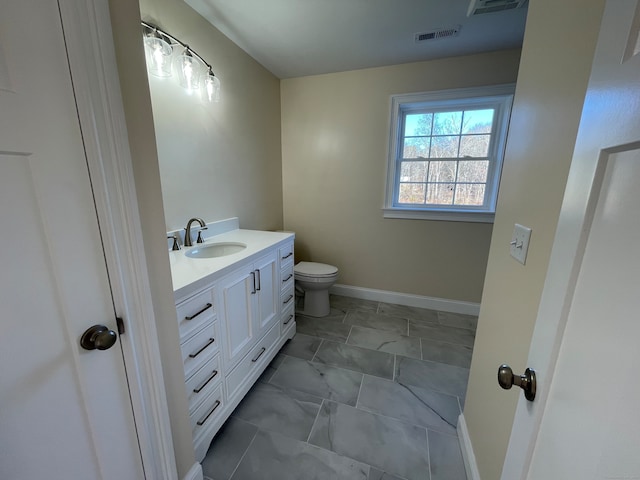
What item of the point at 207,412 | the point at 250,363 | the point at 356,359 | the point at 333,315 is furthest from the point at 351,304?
the point at 207,412

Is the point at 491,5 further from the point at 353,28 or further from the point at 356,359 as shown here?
the point at 356,359

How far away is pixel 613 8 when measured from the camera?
1.31 feet

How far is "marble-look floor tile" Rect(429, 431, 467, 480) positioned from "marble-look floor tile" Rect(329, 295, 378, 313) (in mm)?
1391

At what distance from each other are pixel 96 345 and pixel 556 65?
58.4 inches

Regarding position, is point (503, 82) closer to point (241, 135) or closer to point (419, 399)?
point (241, 135)

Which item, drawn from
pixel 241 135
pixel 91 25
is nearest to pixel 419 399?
pixel 91 25

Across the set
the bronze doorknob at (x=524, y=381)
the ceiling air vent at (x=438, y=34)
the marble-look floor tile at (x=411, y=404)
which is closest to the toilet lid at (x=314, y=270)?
the marble-look floor tile at (x=411, y=404)

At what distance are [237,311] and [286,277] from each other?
2.10ft

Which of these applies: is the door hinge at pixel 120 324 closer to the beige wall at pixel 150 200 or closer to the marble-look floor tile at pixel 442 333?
the beige wall at pixel 150 200

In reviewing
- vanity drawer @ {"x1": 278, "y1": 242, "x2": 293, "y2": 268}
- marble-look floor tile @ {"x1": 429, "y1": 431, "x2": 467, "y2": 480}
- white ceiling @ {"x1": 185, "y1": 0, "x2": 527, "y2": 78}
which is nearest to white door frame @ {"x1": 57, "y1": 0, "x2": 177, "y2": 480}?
vanity drawer @ {"x1": 278, "y1": 242, "x2": 293, "y2": 268}

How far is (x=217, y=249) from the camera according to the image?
182 centimetres

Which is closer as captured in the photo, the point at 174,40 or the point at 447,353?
the point at 174,40

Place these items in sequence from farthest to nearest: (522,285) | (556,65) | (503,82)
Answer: (503,82) < (522,285) < (556,65)

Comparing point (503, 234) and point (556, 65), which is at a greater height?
point (556, 65)
